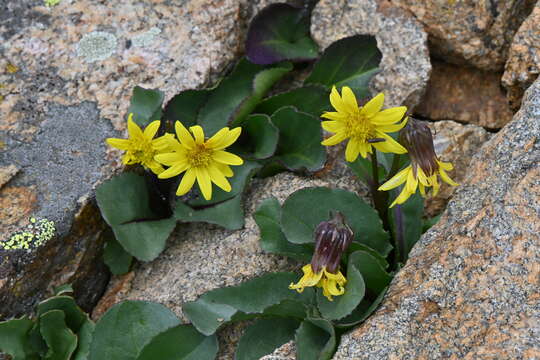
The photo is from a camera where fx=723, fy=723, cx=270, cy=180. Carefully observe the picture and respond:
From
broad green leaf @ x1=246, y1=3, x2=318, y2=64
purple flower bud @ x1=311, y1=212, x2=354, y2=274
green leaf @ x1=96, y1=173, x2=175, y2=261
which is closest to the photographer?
purple flower bud @ x1=311, y1=212, x2=354, y2=274

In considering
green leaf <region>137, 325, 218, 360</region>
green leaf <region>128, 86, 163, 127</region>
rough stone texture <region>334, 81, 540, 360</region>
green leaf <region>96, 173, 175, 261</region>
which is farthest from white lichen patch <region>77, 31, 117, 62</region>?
rough stone texture <region>334, 81, 540, 360</region>

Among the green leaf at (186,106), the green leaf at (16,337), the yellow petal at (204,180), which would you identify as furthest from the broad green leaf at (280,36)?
the green leaf at (16,337)

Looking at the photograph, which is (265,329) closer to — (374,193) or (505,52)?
(374,193)

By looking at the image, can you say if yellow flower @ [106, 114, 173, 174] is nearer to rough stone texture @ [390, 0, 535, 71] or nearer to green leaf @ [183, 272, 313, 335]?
green leaf @ [183, 272, 313, 335]

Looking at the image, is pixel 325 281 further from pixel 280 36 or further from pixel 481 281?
pixel 280 36

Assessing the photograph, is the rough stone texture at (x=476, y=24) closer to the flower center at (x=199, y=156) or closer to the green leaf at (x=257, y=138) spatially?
the green leaf at (x=257, y=138)
